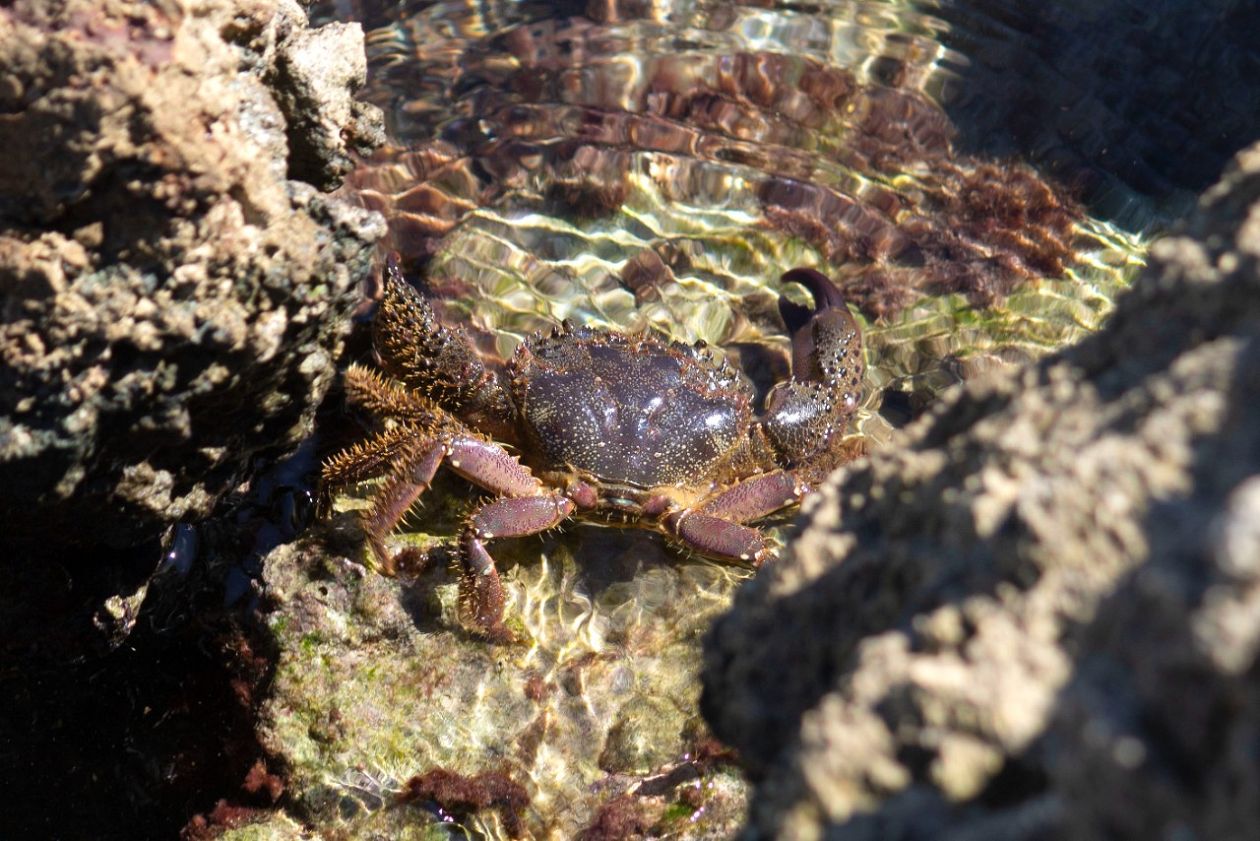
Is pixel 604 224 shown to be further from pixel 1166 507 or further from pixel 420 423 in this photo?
pixel 1166 507

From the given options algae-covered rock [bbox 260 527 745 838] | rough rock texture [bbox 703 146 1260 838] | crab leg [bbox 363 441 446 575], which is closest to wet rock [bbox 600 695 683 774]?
algae-covered rock [bbox 260 527 745 838]

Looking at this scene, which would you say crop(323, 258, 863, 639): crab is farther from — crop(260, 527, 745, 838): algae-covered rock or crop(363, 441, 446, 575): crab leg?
crop(260, 527, 745, 838): algae-covered rock

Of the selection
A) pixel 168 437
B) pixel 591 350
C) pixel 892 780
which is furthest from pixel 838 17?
pixel 892 780

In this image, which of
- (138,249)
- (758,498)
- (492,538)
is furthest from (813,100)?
(138,249)

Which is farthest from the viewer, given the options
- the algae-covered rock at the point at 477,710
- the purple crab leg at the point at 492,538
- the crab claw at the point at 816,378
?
the crab claw at the point at 816,378

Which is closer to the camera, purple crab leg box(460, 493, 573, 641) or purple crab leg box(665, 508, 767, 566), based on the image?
purple crab leg box(460, 493, 573, 641)

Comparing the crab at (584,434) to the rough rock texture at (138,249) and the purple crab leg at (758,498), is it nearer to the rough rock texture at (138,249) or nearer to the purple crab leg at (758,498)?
the purple crab leg at (758,498)

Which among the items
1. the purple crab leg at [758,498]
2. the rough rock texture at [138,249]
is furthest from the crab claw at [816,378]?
the rough rock texture at [138,249]
